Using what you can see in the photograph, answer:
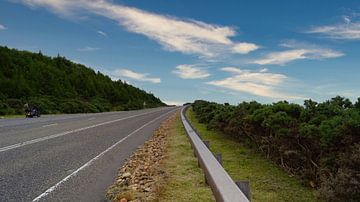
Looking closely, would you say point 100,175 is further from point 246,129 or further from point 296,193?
point 246,129

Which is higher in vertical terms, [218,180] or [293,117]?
[293,117]

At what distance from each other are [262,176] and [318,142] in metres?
1.53

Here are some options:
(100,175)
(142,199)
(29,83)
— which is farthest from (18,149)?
(29,83)

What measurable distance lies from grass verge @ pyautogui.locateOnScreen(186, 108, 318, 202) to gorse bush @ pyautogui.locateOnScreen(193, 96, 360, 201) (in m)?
0.23

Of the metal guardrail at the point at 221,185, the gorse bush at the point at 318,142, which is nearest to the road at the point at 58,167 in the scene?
the metal guardrail at the point at 221,185

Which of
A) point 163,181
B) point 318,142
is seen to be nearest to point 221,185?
point 163,181

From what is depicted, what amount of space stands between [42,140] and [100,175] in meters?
7.82

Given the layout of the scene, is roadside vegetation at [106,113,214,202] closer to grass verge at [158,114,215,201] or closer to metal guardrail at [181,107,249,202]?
grass verge at [158,114,215,201]

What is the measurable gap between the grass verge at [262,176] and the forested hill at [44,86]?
34810 millimetres

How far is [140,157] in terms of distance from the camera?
12969 millimetres

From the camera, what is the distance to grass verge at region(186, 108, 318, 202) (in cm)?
775

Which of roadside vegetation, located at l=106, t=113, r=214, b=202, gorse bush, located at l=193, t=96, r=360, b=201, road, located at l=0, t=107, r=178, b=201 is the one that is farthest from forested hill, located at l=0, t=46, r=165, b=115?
gorse bush, located at l=193, t=96, r=360, b=201

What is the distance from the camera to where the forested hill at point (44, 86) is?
2082 inches

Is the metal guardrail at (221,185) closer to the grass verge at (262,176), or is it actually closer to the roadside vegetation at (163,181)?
the roadside vegetation at (163,181)
